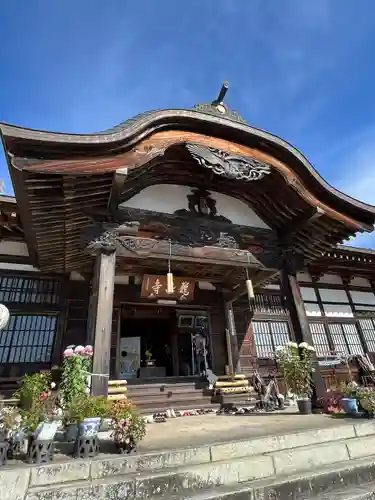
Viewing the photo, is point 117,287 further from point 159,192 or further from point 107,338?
point 107,338

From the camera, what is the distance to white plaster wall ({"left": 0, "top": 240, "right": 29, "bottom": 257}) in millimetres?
9570

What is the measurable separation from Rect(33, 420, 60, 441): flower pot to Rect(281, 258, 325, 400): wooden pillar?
6074mm

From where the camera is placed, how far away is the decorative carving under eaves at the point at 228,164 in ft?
24.3

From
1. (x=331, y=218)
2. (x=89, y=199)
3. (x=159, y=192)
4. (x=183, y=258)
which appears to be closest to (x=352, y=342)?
(x=331, y=218)

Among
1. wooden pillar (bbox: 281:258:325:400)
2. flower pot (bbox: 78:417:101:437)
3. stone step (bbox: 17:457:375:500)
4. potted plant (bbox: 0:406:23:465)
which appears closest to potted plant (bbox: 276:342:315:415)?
wooden pillar (bbox: 281:258:325:400)

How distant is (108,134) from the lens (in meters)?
6.41

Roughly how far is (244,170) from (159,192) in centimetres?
246

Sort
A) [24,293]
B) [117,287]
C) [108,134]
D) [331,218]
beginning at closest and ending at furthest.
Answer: [108,134] → [331,218] → [24,293] → [117,287]

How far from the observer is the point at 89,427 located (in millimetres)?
3879

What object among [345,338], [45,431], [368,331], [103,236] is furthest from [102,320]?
[368,331]

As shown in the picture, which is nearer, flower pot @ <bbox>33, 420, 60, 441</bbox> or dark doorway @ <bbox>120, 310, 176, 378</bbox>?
flower pot @ <bbox>33, 420, 60, 441</bbox>

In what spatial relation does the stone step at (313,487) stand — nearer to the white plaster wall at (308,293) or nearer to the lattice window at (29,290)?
the lattice window at (29,290)

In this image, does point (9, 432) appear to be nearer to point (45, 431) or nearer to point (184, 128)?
point (45, 431)

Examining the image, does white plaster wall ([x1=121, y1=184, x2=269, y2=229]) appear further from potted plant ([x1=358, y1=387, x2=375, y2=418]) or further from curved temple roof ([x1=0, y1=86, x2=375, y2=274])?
potted plant ([x1=358, y1=387, x2=375, y2=418])
